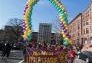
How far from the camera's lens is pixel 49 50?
17281 millimetres

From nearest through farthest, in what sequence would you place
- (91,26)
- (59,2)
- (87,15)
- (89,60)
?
1. (59,2)
2. (89,60)
3. (91,26)
4. (87,15)

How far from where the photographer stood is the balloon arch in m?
16.8

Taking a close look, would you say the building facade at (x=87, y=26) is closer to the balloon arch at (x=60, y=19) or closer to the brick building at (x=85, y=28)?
the brick building at (x=85, y=28)

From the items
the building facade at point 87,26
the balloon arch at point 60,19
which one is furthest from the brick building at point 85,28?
the balloon arch at point 60,19

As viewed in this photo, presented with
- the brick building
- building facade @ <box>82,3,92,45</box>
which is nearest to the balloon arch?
the brick building

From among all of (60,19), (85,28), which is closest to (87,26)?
(85,28)

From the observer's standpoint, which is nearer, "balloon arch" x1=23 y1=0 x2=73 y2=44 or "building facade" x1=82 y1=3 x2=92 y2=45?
"balloon arch" x1=23 y1=0 x2=73 y2=44

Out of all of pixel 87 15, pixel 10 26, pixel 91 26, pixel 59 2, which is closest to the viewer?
pixel 59 2

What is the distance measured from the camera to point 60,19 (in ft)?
56.7

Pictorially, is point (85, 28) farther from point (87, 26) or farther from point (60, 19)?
point (60, 19)

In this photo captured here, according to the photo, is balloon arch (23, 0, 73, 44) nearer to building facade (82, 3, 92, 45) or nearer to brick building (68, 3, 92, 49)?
brick building (68, 3, 92, 49)

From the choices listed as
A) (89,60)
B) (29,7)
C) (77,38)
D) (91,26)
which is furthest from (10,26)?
(29,7)

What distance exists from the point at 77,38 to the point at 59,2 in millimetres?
106806

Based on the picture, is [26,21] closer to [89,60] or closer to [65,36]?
[65,36]
